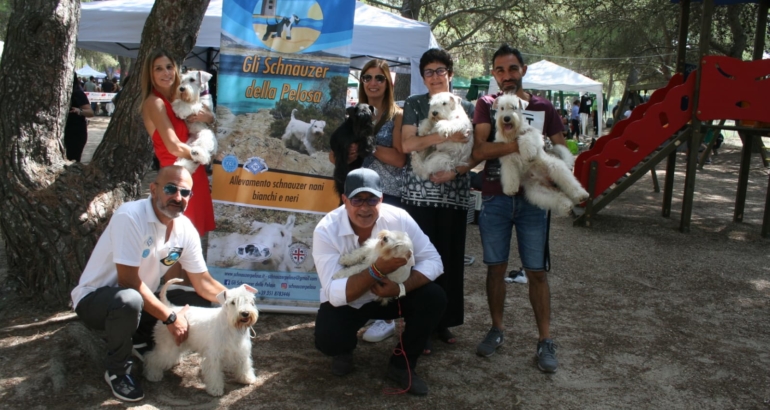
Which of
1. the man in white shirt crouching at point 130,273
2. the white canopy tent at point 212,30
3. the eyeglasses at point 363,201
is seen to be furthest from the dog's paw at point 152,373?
the white canopy tent at point 212,30

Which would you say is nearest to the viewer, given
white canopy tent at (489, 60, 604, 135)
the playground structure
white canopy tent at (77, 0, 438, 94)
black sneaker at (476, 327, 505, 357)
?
black sneaker at (476, 327, 505, 357)

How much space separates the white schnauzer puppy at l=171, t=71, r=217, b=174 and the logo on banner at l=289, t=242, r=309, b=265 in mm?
916

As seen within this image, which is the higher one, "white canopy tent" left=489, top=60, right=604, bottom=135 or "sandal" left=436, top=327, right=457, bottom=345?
"white canopy tent" left=489, top=60, right=604, bottom=135

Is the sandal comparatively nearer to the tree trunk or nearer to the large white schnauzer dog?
the large white schnauzer dog

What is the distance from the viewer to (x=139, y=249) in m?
3.13

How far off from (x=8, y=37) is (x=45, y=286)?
1796 millimetres

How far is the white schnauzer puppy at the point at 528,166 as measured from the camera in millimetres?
3633

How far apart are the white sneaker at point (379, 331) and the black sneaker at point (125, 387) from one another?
1.53 metres

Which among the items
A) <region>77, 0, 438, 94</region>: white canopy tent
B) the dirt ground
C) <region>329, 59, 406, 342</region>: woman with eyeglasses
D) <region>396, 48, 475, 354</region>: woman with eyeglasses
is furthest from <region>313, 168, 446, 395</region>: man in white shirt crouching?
<region>77, 0, 438, 94</region>: white canopy tent

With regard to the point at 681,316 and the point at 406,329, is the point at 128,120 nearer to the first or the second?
the point at 406,329

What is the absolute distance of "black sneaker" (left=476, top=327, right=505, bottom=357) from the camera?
3914 mm

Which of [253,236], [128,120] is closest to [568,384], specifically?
[253,236]

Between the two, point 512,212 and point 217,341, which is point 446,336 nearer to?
point 512,212

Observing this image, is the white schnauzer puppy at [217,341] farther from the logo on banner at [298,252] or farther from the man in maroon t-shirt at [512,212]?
the man in maroon t-shirt at [512,212]
